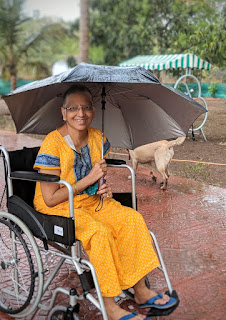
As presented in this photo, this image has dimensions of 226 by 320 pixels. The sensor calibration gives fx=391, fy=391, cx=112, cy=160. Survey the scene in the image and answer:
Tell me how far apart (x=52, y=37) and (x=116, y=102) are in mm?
17575

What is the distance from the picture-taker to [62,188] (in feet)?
8.45

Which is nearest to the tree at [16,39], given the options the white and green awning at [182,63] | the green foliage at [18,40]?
the green foliage at [18,40]

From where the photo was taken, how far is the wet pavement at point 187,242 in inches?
111

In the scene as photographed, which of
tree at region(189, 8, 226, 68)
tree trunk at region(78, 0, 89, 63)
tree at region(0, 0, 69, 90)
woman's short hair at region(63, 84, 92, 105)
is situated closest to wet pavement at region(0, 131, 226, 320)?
woman's short hair at region(63, 84, 92, 105)

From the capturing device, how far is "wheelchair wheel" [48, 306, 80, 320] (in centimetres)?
229

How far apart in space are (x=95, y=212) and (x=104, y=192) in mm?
171

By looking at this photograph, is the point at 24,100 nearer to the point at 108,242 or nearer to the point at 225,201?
the point at 108,242

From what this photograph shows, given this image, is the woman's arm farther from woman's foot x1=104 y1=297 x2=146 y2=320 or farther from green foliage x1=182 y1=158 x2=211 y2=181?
green foliage x1=182 y1=158 x2=211 y2=181

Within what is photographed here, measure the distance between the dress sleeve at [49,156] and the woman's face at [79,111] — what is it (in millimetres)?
193

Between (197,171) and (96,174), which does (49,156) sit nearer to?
(96,174)

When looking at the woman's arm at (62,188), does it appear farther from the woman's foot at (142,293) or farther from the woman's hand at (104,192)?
the woman's foot at (142,293)

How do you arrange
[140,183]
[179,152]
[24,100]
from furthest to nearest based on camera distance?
[179,152] → [140,183] → [24,100]

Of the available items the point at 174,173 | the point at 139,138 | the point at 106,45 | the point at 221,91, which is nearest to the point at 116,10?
the point at 106,45

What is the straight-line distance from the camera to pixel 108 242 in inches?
93.6
